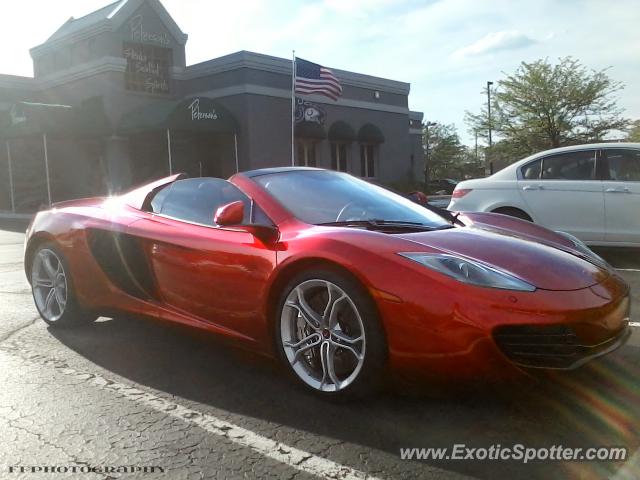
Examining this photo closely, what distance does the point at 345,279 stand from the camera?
116 inches

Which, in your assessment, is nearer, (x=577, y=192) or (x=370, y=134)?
(x=577, y=192)

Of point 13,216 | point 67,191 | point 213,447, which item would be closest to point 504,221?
point 213,447

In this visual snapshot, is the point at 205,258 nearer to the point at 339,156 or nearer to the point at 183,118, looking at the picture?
the point at 183,118

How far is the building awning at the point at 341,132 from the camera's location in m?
25.9

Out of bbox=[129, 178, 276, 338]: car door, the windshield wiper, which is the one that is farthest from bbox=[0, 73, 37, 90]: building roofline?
the windshield wiper

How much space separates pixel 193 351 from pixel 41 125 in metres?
19.6

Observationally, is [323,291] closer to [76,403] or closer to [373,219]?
[373,219]

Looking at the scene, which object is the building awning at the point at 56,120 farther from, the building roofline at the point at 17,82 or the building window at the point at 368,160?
the building window at the point at 368,160

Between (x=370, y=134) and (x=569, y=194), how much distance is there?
69.6ft

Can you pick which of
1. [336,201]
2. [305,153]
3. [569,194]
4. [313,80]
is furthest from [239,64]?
[336,201]

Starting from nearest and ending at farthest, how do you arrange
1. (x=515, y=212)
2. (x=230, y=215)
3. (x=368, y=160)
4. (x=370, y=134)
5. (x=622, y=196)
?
(x=230, y=215), (x=622, y=196), (x=515, y=212), (x=370, y=134), (x=368, y=160)

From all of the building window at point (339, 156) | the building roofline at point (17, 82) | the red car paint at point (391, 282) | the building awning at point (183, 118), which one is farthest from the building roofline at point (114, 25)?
the red car paint at point (391, 282)

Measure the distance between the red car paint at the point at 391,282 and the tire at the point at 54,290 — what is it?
269mm

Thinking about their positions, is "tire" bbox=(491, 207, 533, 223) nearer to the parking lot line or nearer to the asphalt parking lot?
the asphalt parking lot
